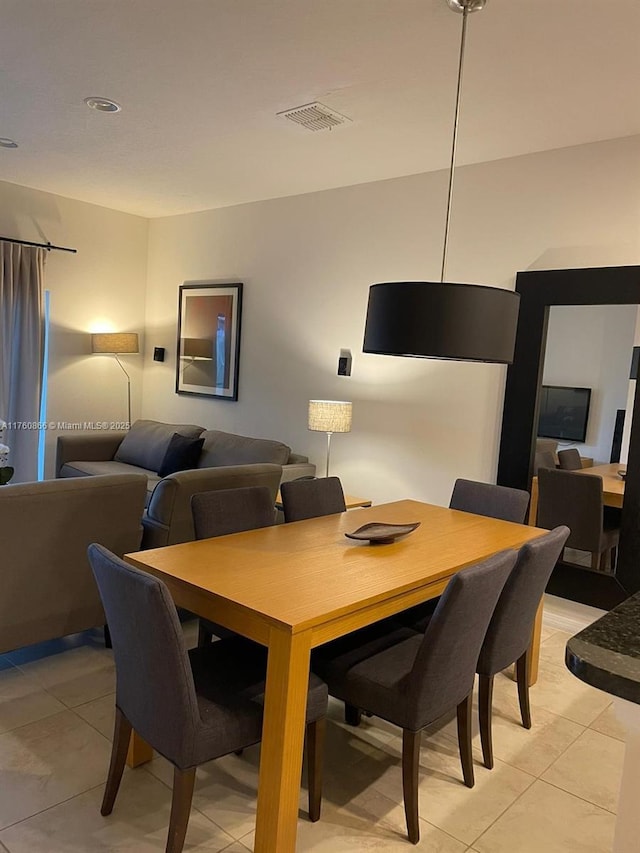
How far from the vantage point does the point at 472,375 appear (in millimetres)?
4176

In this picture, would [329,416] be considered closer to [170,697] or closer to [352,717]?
[352,717]

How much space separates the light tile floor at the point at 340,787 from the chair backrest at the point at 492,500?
92 cm

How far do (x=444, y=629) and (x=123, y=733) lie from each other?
107 cm

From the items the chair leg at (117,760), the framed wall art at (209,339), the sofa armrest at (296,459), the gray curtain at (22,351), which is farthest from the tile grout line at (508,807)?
the gray curtain at (22,351)

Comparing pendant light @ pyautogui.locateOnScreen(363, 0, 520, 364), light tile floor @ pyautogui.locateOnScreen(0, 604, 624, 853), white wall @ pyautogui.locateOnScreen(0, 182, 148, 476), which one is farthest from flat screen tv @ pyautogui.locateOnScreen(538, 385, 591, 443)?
white wall @ pyautogui.locateOnScreen(0, 182, 148, 476)

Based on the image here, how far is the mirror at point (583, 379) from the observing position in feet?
11.5

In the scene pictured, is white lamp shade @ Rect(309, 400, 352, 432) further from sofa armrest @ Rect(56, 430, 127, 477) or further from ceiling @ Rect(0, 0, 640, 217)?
sofa armrest @ Rect(56, 430, 127, 477)

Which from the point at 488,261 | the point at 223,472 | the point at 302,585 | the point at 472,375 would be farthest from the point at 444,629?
the point at 488,261

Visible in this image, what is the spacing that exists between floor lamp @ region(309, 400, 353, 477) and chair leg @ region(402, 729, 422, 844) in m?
2.65

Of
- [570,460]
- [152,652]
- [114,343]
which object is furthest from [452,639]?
[114,343]

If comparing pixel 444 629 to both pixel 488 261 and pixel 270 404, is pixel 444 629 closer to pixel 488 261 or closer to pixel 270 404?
pixel 488 261

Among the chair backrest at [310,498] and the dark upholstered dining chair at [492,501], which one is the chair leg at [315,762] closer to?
the chair backrest at [310,498]

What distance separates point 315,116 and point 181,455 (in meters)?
2.83

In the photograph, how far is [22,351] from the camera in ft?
18.6
